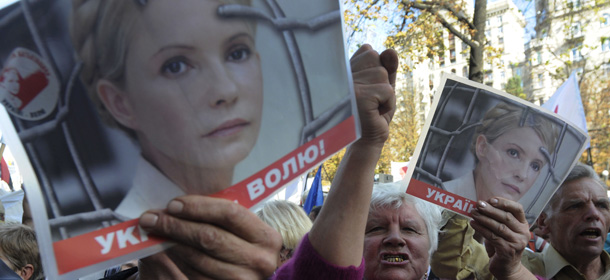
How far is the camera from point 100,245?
33.2 inches

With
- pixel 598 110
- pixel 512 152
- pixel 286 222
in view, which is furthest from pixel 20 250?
pixel 598 110

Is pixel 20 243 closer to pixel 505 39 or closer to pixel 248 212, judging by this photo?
pixel 248 212

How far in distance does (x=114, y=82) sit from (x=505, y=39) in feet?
220

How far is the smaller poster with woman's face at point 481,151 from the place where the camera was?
A: 6.59 ft

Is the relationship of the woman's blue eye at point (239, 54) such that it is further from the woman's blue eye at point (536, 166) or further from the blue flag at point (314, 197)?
the blue flag at point (314, 197)

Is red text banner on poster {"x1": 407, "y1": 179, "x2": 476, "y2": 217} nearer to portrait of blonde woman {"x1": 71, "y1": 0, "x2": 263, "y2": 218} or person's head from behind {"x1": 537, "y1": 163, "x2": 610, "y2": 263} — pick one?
portrait of blonde woman {"x1": 71, "y1": 0, "x2": 263, "y2": 218}

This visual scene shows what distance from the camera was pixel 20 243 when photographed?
3.31 m

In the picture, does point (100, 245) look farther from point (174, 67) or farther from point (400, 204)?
point (400, 204)

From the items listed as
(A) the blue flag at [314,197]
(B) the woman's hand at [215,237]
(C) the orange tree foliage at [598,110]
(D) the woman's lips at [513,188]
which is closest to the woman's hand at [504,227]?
(D) the woman's lips at [513,188]

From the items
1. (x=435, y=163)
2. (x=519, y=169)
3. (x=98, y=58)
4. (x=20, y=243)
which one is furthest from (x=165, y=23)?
(x=20, y=243)

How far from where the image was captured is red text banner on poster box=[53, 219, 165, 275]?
818 millimetres

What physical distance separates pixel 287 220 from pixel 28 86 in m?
2.27

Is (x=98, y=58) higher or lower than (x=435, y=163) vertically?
higher

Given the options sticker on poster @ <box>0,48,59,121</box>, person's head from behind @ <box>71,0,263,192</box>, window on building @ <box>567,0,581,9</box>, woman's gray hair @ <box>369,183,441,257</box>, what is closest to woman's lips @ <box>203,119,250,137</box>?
person's head from behind @ <box>71,0,263,192</box>
